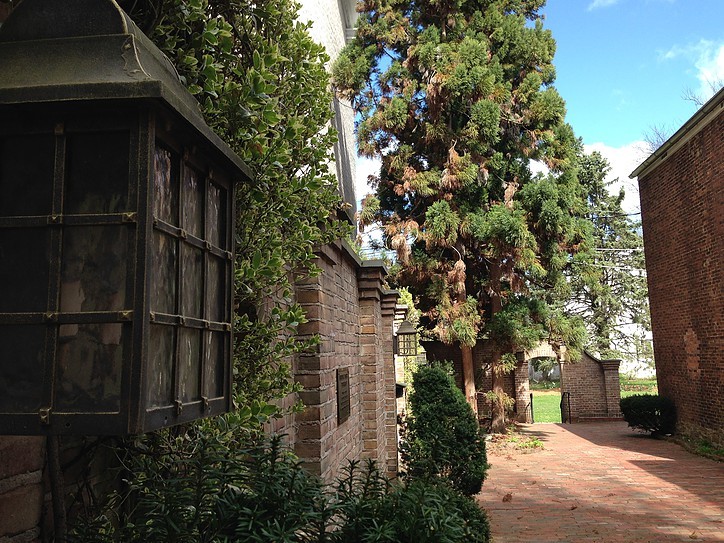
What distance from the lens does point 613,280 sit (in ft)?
112

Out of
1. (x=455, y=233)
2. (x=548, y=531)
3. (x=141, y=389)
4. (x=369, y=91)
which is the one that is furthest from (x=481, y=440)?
(x=369, y=91)

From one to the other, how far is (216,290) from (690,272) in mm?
14945

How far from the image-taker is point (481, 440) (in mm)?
8844

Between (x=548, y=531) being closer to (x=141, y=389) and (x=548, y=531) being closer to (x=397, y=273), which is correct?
(x=141, y=389)

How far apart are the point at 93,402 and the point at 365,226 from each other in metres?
14.9

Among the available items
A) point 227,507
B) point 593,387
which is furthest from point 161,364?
point 593,387

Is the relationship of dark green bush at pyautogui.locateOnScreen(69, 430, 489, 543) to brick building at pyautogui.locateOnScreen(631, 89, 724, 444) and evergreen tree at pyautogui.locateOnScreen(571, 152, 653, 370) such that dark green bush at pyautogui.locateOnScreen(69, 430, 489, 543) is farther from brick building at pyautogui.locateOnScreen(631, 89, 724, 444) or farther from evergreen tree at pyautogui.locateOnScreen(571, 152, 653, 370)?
evergreen tree at pyautogui.locateOnScreen(571, 152, 653, 370)

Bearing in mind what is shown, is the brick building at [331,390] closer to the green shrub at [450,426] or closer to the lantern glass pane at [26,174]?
the lantern glass pane at [26,174]

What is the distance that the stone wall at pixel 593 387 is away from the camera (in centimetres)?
2242

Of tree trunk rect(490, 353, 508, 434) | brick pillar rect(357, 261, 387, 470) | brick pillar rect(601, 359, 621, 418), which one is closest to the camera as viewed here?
brick pillar rect(357, 261, 387, 470)

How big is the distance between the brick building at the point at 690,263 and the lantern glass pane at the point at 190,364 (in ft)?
43.4

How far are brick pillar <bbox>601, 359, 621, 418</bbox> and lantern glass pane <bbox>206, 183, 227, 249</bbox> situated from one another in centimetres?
2294

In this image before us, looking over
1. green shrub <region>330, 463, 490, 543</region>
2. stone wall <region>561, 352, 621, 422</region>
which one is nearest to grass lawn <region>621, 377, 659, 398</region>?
stone wall <region>561, 352, 621, 422</region>

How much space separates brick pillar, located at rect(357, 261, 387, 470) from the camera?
6577mm
